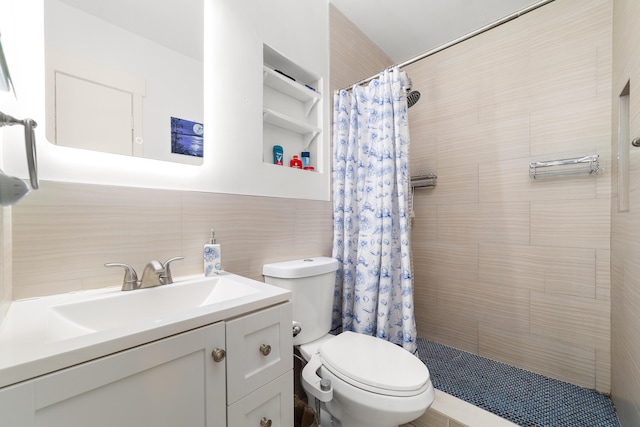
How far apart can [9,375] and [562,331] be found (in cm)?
224

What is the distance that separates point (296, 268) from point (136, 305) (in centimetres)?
64

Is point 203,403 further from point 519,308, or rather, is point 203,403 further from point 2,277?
point 519,308

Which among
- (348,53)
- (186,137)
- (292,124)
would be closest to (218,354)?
(186,137)

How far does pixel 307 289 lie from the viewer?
1.32m

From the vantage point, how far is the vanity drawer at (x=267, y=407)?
73 cm

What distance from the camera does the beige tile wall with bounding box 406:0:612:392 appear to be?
1.46 metres

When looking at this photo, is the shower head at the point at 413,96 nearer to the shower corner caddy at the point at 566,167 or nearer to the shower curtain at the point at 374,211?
the shower curtain at the point at 374,211

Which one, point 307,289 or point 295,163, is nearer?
point 307,289

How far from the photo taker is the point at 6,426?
41 cm

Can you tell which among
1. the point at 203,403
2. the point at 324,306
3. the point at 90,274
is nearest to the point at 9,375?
the point at 203,403

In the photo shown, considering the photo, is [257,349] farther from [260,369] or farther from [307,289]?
[307,289]

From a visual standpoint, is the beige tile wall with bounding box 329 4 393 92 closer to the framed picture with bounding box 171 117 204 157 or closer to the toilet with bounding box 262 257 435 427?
the framed picture with bounding box 171 117 204 157

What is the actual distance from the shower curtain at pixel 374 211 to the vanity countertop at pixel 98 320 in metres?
0.79

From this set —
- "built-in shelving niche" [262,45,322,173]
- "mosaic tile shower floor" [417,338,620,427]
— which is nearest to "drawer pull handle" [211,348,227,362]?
"built-in shelving niche" [262,45,322,173]
